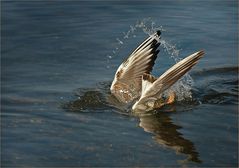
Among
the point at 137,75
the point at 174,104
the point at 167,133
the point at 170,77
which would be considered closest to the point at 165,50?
the point at 137,75

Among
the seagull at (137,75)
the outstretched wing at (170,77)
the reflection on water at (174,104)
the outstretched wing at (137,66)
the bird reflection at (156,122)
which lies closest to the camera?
the bird reflection at (156,122)

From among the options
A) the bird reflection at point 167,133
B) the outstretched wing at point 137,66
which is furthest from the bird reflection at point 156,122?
the outstretched wing at point 137,66

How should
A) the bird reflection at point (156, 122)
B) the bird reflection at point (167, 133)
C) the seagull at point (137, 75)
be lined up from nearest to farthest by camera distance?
1. the bird reflection at point (167, 133)
2. the bird reflection at point (156, 122)
3. the seagull at point (137, 75)

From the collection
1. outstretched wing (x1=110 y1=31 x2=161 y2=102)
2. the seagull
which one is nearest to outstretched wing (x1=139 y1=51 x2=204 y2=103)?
the seagull

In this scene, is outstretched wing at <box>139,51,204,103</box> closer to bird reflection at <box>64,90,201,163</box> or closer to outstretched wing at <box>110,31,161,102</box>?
bird reflection at <box>64,90,201,163</box>

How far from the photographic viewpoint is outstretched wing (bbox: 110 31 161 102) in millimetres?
9125

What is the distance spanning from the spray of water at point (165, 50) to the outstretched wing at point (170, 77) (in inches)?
31.0

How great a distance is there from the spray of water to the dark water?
39 mm

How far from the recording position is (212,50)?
443 inches

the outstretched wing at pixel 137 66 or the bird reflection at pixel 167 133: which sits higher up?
the outstretched wing at pixel 137 66

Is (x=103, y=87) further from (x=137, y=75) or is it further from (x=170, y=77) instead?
(x=170, y=77)

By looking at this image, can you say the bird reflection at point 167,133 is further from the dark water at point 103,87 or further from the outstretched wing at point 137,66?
the outstretched wing at point 137,66

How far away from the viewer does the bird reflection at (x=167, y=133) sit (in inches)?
283

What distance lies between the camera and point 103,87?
9484 mm
